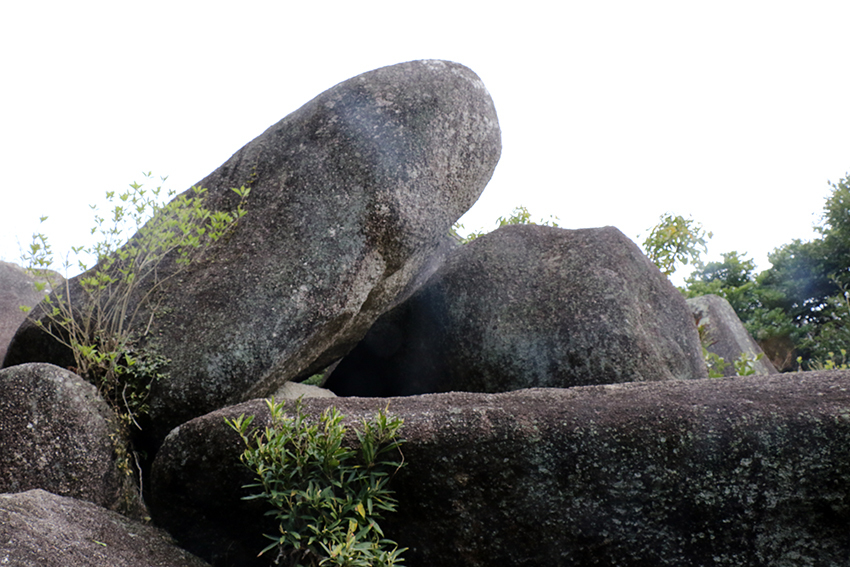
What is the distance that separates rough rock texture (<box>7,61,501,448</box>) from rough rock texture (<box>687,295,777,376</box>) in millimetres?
7499

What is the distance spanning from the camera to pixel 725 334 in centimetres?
1280

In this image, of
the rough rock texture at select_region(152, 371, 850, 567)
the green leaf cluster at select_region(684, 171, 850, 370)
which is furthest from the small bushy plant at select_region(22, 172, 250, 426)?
the green leaf cluster at select_region(684, 171, 850, 370)

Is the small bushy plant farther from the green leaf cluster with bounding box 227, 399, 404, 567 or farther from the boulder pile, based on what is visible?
the green leaf cluster with bounding box 227, 399, 404, 567

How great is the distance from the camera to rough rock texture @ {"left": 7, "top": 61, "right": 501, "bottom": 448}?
19.7 feet

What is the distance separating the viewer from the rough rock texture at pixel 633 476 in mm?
3684

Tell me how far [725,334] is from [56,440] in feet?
38.2

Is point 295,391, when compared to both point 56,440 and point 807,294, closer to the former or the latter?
point 56,440

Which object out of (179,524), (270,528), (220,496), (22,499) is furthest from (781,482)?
(22,499)

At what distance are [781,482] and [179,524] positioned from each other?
3921mm

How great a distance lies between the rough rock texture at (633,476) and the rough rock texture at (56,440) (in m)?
1.75

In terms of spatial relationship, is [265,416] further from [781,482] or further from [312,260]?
[781,482]

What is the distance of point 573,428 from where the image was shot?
13.1 feet

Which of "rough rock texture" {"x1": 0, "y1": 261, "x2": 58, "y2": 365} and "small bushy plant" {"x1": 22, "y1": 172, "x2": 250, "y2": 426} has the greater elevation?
"rough rock texture" {"x1": 0, "y1": 261, "x2": 58, "y2": 365}

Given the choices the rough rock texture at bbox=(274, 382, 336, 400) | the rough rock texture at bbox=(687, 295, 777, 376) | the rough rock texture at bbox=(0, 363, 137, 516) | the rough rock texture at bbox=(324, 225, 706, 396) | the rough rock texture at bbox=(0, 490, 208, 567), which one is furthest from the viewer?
the rough rock texture at bbox=(687, 295, 777, 376)
